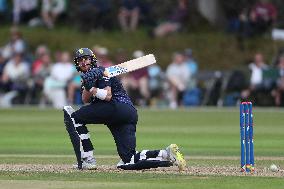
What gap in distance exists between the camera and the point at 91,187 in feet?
40.7

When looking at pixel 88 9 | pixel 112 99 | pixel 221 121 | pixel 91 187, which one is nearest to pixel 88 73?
pixel 112 99

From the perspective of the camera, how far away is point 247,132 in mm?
14203

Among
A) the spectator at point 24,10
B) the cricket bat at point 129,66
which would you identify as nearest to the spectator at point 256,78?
the spectator at point 24,10

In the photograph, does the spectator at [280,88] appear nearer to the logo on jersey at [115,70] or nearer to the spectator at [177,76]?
the spectator at [177,76]

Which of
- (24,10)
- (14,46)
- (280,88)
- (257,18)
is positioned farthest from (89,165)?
(24,10)

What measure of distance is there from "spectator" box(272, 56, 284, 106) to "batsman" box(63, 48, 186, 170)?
16.0m

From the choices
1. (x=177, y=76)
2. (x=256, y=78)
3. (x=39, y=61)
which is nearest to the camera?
(x=256, y=78)

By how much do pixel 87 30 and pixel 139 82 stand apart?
3.74m

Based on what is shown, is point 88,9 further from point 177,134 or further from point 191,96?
point 177,134

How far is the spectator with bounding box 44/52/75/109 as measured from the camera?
31641 mm

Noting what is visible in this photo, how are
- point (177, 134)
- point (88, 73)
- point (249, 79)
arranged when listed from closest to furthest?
point (88, 73), point (177, 134), point (249, 79)

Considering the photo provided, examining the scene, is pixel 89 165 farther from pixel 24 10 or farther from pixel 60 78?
pixel 24 10

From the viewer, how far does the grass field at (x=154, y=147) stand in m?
13.1

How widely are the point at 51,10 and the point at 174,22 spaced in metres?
3.78
